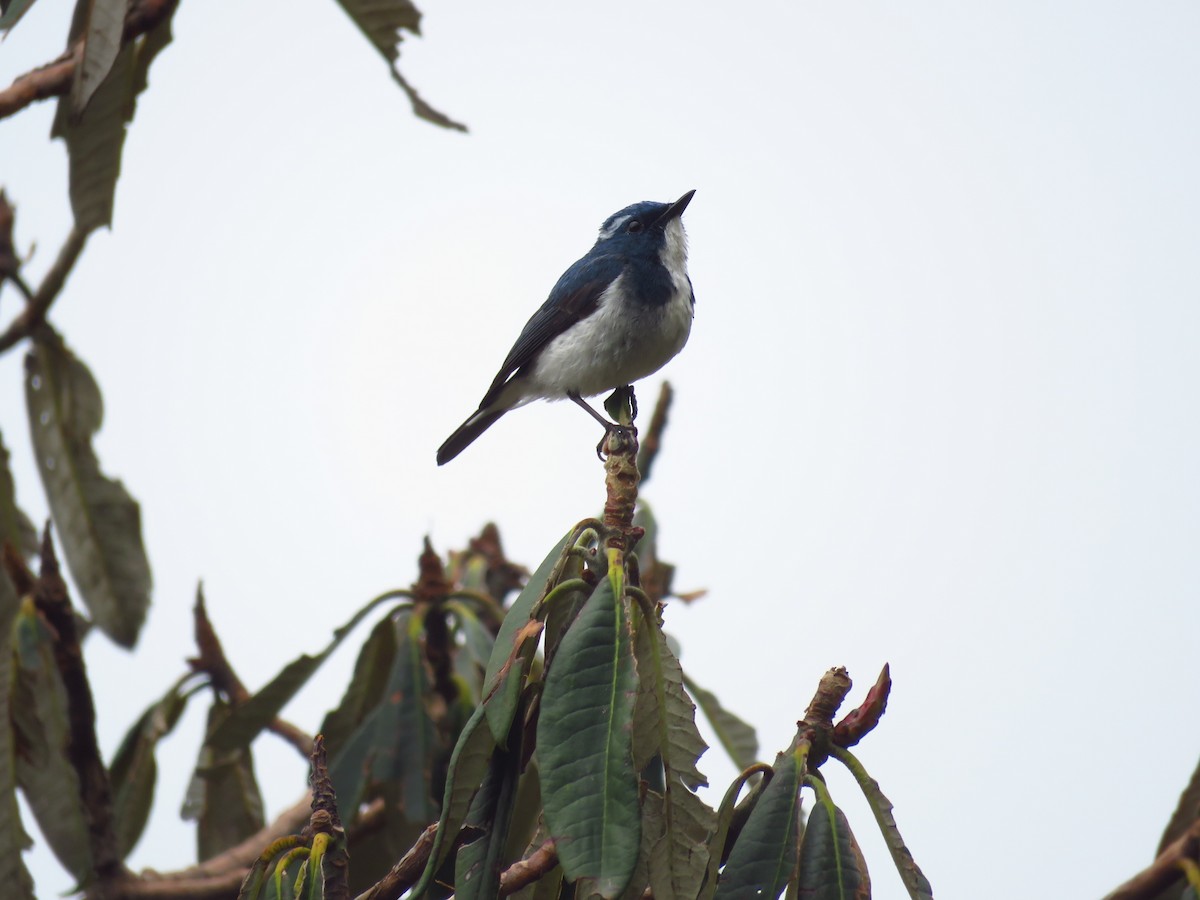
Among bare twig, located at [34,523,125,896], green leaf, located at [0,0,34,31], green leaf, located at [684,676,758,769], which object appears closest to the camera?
green leaf, located at [0,0,34,31]

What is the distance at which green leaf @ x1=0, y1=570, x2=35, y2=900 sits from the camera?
142 inches

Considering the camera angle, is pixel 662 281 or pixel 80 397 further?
pixel 662 281

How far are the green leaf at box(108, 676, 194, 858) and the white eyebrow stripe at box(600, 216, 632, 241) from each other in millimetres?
2999

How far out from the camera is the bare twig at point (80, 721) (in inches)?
130

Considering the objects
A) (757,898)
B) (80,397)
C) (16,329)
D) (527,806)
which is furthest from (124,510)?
(757,898)

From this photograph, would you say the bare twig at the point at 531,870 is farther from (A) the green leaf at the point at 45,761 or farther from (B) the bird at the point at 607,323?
(B) the bird at the point at 607,323

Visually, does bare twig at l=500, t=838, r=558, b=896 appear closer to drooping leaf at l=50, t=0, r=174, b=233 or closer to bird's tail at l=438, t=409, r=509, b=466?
drooping leaf at l=50, t=0, r=174, b=233

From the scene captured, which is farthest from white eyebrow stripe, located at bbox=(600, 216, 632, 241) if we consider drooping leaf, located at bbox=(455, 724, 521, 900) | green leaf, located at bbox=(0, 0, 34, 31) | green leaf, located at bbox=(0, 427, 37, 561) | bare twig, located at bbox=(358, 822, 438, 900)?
bare twig, located at bbox=(358, 822, 438, 900)

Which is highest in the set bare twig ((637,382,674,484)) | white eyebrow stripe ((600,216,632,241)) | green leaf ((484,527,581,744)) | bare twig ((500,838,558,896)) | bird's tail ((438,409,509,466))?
white eyebrow stripe ((600,216,632,241))

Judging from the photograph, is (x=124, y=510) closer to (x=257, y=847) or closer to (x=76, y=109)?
(x=257, y=847)

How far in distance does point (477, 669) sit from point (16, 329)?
2.06m

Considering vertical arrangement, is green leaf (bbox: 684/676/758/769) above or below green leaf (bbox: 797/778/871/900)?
above

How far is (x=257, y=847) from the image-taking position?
12.5 ft

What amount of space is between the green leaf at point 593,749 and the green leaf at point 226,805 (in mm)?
2539
